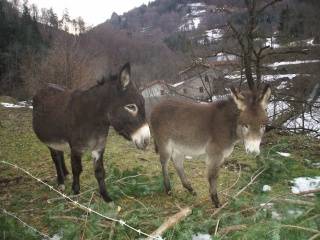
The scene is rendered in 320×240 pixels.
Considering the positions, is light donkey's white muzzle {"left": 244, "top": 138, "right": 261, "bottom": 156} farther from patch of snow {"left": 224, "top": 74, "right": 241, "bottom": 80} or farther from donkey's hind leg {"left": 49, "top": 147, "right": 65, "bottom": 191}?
patch of snow {"left": 224, "top": 74, "right": 241, "bottom": 80}

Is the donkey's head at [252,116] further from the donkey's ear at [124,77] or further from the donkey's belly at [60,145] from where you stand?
the donkey's belly at [60,145]

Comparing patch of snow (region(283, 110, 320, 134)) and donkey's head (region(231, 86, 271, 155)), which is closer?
donkey's head (region(231, 86, 271, 155))

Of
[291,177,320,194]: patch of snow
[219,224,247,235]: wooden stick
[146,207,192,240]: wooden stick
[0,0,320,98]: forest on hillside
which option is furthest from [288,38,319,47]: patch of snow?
[219,224,247,235]: wooden stick

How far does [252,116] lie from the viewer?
4781 millimetres

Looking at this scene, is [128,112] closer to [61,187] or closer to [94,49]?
[61,187]

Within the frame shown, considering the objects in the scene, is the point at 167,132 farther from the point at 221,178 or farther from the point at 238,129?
the point at 221,178

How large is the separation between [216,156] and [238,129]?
548 millimetres

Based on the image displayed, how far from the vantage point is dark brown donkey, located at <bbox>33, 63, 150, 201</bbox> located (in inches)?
198

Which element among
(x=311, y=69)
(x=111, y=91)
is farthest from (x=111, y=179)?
(x=311, y=69)

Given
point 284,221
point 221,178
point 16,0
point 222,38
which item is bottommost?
point 221,178

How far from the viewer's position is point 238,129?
5.11 metres

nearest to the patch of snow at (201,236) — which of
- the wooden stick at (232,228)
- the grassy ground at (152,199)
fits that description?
the grassy ground at (152,199)

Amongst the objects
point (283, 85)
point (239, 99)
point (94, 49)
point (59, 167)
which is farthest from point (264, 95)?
point (94, 49)

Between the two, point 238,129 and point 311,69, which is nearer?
point 238,129
